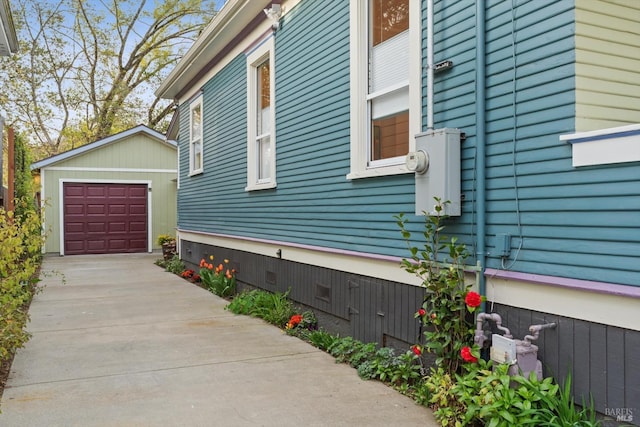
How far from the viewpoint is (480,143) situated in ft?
11.2

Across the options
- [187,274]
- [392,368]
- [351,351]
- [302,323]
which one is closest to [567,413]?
[392,368]

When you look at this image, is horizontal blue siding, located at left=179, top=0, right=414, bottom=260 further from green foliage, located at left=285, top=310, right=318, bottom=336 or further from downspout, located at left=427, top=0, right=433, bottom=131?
green foliage, located at left=285, top=310, right=318, bottom=336

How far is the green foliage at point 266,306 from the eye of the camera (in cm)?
612

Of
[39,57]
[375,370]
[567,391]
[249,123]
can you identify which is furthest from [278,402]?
[39,57]

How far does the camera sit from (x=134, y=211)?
16.2 metres

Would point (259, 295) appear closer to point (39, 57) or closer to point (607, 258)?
point (607, 258)

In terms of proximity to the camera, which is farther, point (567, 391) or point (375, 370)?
point (375, 370)

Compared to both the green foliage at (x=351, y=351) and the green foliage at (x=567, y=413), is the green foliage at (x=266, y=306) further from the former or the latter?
the green foliage at (x=567, y=413)

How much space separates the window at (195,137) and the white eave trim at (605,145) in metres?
8.83

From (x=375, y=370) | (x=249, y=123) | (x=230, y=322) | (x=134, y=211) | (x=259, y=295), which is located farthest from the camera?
(x=134, y=211)

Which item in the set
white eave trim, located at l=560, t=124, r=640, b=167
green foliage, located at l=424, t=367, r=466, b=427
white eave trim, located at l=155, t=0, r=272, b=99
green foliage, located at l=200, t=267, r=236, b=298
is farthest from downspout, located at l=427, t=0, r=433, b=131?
green foliage, located at l=200, t=267, r=236, b=298

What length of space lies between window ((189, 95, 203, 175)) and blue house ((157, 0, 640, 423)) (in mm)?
4091

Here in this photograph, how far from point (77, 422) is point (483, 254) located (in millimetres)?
2777

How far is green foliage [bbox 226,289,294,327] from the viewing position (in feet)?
20.1
